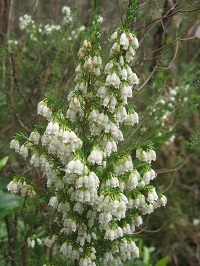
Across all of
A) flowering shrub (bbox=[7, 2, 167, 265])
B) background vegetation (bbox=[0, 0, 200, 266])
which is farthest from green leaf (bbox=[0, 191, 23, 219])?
flowering shrub (bbox=[7, 2, 167, 265])

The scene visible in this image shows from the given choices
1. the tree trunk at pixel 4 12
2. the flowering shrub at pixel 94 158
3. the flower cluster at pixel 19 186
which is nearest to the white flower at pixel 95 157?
the flowering shrub at pixel 94 158

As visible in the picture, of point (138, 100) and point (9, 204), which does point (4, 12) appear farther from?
point (9, 204)

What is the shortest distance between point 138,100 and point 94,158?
3.16 feet

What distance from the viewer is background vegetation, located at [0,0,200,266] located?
271cm

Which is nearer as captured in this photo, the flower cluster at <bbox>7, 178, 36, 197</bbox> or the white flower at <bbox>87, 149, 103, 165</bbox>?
the white flower at <bbox>87, 149, 103, 165</bbox>

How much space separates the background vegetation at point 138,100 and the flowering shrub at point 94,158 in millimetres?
308

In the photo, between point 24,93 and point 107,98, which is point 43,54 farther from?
point 107,98

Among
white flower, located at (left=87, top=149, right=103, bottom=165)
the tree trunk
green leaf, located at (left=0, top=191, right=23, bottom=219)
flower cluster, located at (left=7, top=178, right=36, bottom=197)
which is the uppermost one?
the tree trunk

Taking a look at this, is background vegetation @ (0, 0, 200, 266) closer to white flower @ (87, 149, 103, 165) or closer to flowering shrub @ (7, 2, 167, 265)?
flowering shrub @ (7, 2, 167, 265)

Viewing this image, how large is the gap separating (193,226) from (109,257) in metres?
3.03

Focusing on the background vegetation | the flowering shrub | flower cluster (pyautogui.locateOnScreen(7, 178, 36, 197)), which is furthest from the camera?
the background vegetation

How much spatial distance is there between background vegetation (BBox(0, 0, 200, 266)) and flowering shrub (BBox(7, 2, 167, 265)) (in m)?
0.31

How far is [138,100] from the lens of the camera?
269cm

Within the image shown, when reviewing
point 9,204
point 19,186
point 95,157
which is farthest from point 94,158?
point 9,204
